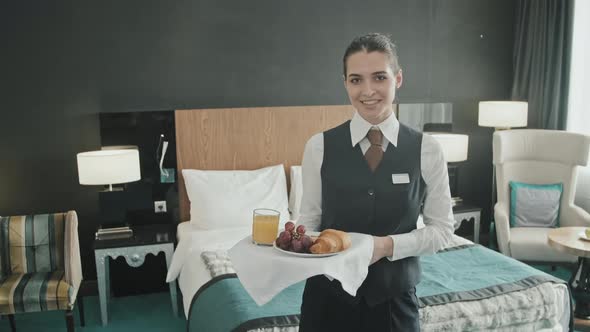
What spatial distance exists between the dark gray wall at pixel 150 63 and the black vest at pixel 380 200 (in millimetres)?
2859

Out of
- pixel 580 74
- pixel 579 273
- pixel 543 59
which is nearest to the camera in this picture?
pixel 579 273

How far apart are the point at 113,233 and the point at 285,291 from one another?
5.56 ft

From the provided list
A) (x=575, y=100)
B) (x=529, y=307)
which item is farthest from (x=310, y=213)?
(x=575, y=100)

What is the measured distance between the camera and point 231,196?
390cm

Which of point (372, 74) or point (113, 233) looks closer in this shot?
point (372, 74)

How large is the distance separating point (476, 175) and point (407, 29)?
1642 millimetres

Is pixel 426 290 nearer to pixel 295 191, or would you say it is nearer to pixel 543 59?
pixel 295 191

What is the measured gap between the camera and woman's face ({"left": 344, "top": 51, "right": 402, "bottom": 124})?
55.5 inches

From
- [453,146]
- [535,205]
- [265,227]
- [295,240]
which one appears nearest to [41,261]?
[265,227]

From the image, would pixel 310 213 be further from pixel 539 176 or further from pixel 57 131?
pixel 539 176

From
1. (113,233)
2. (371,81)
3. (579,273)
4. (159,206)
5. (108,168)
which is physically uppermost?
(371,81)

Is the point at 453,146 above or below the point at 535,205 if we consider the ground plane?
above

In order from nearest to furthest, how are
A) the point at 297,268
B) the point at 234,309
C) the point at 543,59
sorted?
1. the point at 297,268
2. the point at 234,309
3. the point at 543,59

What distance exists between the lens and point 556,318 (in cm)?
274
